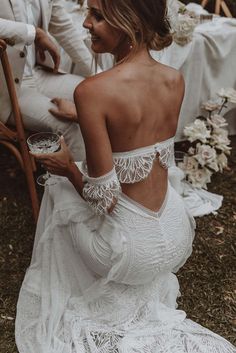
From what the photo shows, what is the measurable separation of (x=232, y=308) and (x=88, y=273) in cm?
71

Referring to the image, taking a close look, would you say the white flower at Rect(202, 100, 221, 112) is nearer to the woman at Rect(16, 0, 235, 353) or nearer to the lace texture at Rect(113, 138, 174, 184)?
the woman at Rect(16, 0, 235, 353)

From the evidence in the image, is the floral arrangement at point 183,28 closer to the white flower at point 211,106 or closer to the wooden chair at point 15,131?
the white flower at point 211,106

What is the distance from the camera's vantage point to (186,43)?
304 cm

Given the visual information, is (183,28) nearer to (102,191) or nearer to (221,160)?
(221,160)

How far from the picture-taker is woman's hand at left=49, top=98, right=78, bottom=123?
7.95ft

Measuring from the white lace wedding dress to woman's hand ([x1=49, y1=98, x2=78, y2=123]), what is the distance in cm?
49

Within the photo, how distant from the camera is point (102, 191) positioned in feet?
5.59

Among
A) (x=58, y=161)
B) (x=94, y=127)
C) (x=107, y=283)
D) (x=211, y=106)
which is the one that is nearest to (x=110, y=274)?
(x=107, y=283)

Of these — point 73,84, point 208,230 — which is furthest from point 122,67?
point 208,230

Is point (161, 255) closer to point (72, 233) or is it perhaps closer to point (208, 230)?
point (72, 233)

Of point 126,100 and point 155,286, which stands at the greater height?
point 126,100

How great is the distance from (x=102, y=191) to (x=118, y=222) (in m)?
0.18

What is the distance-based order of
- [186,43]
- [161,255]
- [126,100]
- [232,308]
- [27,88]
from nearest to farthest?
1. [126,100]
2. [161,255]
3. [232,308]
4. [27,88]
5. [186,43]

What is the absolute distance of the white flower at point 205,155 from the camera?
Result: 2.97 m
